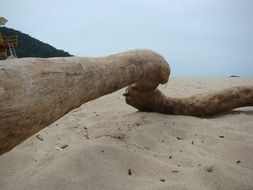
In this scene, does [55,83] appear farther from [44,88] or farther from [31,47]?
[31,47]

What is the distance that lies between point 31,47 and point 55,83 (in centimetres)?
600

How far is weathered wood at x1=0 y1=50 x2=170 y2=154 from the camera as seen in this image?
1299mm

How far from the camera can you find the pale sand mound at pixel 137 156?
165 centimetres

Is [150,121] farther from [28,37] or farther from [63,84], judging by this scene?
[28,37]

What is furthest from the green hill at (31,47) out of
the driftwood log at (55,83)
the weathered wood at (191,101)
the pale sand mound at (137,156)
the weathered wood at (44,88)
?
the weathered wood at (44,88)

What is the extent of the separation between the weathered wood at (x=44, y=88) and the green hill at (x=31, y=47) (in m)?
4.71

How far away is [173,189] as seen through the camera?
156 centimetres

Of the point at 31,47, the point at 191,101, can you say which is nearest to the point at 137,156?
the point at 191,101

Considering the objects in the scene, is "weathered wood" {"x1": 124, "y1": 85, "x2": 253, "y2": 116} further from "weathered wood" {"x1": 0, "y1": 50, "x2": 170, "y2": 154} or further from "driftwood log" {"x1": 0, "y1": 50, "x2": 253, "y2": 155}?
"weathered wood" {"x1": 0, "y1": 50, "x2": 170, "y2": 154}

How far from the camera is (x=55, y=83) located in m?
1.58

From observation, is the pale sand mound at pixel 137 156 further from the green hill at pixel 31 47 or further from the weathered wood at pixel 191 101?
the green hill at pixel 31 47

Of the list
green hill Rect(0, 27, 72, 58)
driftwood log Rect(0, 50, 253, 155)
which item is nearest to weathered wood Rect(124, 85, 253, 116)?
driftwood log Rect(0, 50, 253, 155)

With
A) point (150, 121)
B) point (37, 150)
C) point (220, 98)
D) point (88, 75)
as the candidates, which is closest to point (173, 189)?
point (88, 75)

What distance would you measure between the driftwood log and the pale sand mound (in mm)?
380
